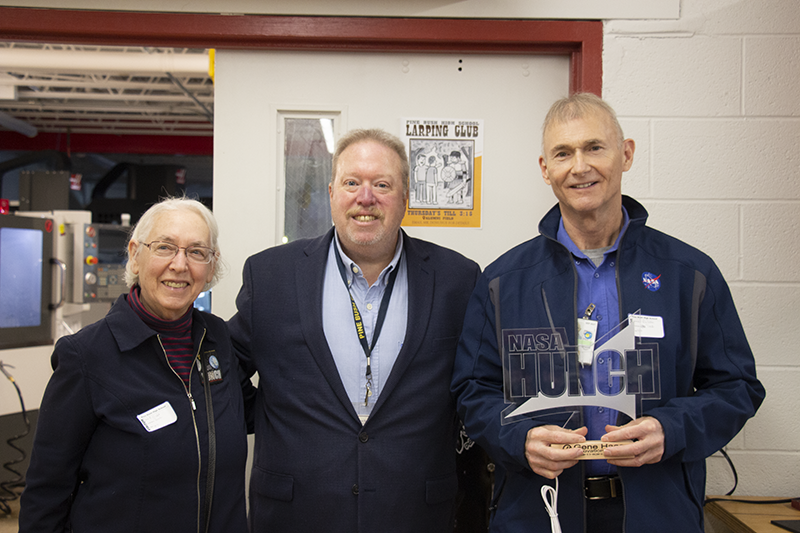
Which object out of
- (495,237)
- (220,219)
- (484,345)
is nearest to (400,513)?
(484,345)

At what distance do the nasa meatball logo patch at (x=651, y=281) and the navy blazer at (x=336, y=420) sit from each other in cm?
57

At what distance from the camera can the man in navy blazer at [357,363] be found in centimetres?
156

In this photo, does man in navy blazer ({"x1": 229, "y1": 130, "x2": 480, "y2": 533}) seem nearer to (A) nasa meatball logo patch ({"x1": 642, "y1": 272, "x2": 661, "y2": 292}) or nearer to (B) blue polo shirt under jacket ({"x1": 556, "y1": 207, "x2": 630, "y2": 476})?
(B) blue polo shirt under jacket ({"x1": 556, "y1": 207, "x2": 630, "y2": 476})

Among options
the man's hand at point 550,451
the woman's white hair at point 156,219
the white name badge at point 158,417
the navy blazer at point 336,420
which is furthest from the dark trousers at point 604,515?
the woman's white hair at point 156,219

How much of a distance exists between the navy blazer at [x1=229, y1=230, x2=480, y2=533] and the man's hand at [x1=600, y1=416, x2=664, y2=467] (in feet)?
1.79

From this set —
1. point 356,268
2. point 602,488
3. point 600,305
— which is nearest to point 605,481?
point 602,488

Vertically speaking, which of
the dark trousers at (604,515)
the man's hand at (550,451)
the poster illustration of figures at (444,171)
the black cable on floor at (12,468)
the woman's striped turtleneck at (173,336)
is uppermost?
the poster illustration of figures at (444,171)

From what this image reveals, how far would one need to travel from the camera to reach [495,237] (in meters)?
2.27

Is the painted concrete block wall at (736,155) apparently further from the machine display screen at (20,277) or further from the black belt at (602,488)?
the machine display screen at (20,277)

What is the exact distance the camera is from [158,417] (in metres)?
1.34

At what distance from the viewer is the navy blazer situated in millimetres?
Answer: 1552

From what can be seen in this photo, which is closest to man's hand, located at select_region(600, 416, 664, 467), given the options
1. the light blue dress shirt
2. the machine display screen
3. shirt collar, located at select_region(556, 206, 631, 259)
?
shirt collar, located at select_region(556, 206, 631, 259)

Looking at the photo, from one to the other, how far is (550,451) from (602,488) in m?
0.22

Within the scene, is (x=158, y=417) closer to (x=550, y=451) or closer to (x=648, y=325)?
(x=550, y=451)
